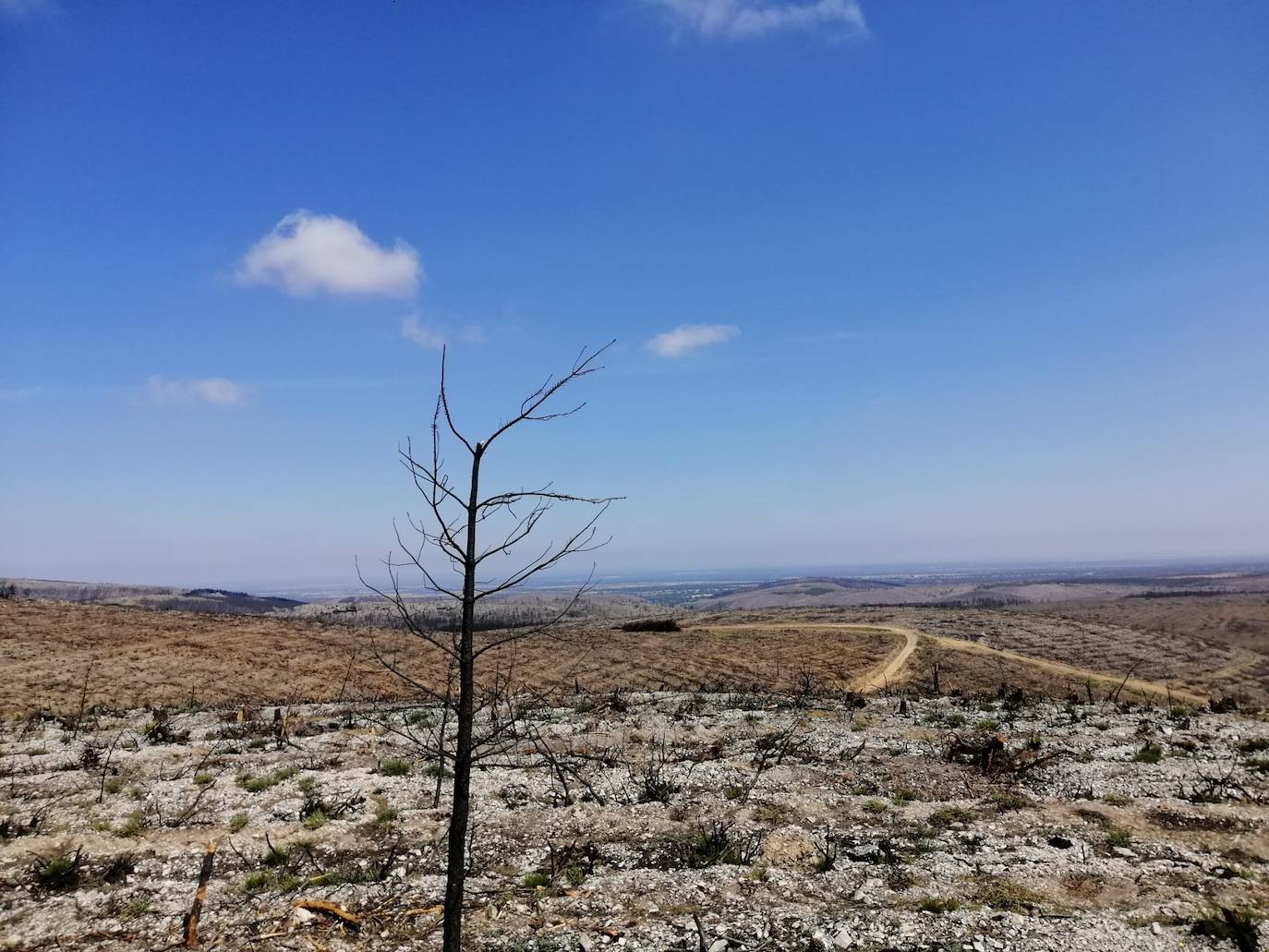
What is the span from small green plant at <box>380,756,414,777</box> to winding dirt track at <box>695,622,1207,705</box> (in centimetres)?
2141

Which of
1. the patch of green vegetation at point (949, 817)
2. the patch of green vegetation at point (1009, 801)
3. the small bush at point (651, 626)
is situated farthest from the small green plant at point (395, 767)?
the small bush at point (651, 626)

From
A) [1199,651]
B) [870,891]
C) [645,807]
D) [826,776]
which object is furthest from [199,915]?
[1199,651]

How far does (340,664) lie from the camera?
30.7 m

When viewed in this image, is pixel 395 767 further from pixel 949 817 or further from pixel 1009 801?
pixel 1009 801

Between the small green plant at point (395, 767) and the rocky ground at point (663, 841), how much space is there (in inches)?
2.7

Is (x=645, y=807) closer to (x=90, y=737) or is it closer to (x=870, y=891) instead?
(x=870, y=891)

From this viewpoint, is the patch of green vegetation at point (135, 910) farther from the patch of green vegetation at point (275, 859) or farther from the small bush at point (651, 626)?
the small bush at point (651, 626)

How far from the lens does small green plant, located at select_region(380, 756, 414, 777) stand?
14.4 m

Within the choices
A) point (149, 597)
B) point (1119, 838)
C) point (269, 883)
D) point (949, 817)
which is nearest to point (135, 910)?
point (269, 883)

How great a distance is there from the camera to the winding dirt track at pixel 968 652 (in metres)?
32.0

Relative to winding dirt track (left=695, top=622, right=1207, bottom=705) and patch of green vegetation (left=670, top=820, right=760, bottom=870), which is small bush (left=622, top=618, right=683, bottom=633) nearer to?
winding dirt track (left=695, top=622, right=1207, bottom=705)

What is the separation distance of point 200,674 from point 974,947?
1145 inches

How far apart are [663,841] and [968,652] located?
109 feet

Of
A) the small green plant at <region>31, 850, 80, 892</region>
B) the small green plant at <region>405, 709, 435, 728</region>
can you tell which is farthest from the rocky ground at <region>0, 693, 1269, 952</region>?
the small green plant at <region>405, 709, 435, 728</region>
